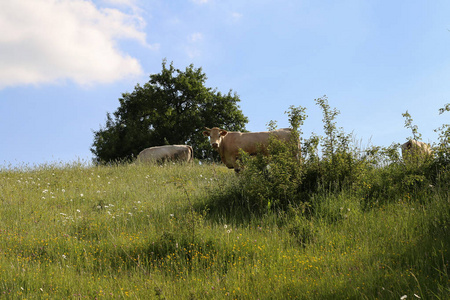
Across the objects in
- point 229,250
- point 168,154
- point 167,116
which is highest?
point 167,116

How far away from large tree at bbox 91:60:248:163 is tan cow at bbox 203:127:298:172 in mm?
18249

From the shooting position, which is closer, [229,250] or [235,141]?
[229,250]

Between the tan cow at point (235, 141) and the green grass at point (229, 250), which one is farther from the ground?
the tan cow at point (235, 141)

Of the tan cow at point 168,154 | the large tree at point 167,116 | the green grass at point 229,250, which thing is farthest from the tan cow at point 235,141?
the large tree at point 167,116

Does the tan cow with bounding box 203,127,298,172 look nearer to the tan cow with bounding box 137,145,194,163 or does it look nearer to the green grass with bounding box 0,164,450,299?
the green grass with bounding box 0,164,450,299

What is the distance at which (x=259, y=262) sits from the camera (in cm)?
592

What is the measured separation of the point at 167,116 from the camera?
3622 cm

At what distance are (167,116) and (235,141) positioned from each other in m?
21.5

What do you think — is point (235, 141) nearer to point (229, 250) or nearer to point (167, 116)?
point (229, 250)

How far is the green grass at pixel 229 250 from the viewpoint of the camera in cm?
505

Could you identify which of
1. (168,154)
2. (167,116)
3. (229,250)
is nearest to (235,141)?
(168,154)

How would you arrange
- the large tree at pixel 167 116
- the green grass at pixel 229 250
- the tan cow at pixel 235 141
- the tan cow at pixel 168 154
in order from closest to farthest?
the green grass at pixel 229 250 < the tan cow at pixel 235 141 < the tan cow at pixel 168 154 < the large tree at pixel 167 116

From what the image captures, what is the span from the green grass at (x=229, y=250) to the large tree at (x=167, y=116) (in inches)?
951

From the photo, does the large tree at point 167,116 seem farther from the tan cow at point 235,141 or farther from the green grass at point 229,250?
the green grass at point 229,250
